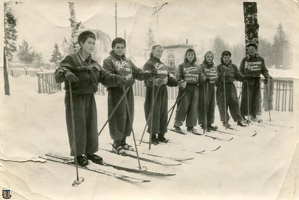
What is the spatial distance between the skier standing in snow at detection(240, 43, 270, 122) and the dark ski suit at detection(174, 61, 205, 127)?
1.01 feet

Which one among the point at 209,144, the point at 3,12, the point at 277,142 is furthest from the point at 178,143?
the point at 3,12

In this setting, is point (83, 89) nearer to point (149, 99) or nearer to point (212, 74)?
point (149, 99)

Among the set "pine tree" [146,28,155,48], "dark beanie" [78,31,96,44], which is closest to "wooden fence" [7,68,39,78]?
"dark beanie" [78,31,96,44]

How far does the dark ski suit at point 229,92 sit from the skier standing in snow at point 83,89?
2.44 feet

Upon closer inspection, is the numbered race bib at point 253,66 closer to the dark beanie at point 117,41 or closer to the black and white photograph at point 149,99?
the black and white photograph at point 149,99

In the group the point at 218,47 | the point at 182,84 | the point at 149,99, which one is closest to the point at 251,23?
the point at 218,47

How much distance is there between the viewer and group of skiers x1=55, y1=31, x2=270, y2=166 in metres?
1.82

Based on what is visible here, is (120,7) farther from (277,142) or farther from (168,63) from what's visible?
(277,142)

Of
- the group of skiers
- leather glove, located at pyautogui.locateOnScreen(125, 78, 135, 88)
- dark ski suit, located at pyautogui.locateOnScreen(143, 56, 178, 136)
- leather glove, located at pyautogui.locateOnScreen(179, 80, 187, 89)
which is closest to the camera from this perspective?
the group of skiers

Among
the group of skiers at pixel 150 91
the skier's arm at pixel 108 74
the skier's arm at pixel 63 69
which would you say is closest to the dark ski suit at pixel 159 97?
the group of skiers at pixel 150 91

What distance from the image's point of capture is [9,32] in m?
1.91

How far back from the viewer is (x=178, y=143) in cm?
211

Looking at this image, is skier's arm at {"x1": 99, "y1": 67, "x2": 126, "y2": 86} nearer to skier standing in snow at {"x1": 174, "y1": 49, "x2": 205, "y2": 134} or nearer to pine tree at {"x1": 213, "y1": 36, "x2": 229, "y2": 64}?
skier standing in snow at {"x1": 174, "y1": 49, "x2": 205, "y2": 134}

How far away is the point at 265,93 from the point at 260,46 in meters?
0.33
